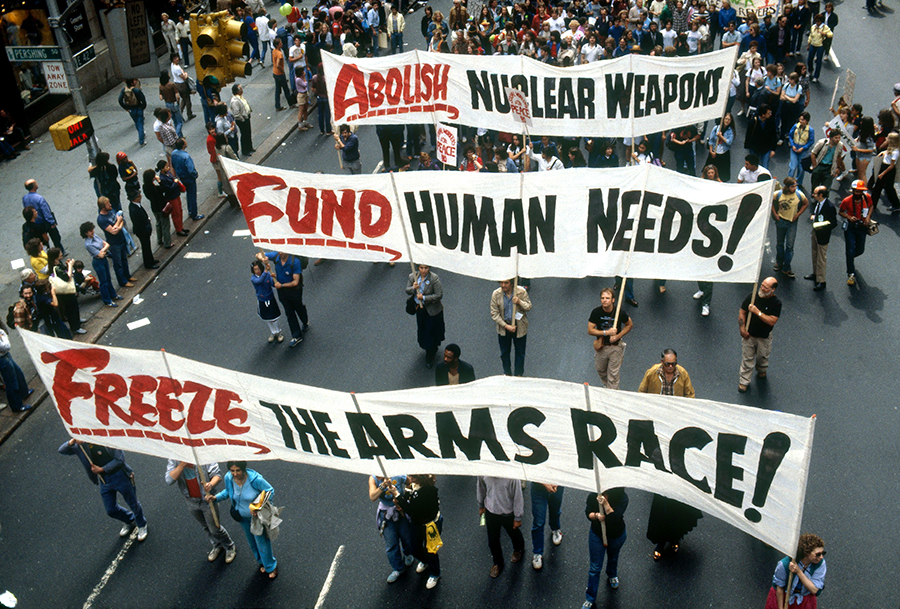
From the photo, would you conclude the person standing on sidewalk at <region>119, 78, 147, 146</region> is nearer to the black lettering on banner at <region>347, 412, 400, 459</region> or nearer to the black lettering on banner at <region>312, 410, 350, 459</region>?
the black lettering on banner at <region>312, 410, 350, 459</region>

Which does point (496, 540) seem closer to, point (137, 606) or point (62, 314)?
point (137, 606)

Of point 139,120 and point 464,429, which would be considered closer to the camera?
point 464,429

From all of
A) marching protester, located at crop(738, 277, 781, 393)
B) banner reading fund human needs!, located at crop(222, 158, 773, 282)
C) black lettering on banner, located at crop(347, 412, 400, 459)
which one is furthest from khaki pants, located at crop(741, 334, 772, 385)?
black lettering on banner, located at crop(347, 412, 400, 459)

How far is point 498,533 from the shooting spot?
8.52m

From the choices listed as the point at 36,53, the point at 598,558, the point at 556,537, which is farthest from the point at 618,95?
the point at 36,53

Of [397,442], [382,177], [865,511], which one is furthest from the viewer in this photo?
[382,177]

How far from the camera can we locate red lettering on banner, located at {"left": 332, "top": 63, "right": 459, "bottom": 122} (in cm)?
1438

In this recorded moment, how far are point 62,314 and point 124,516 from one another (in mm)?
4879

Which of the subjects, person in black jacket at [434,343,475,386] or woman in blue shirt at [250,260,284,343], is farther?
woman in blue shirt at [250,260,284,343]

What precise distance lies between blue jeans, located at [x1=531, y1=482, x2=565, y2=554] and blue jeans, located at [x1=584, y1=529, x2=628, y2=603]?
567 mm

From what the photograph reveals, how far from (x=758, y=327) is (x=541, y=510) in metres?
4.38

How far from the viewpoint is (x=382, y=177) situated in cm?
1010

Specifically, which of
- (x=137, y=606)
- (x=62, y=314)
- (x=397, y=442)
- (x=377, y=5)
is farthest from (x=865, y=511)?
(x=377, y=5)

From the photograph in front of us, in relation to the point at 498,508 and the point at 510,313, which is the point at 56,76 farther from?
the point at 498,508
